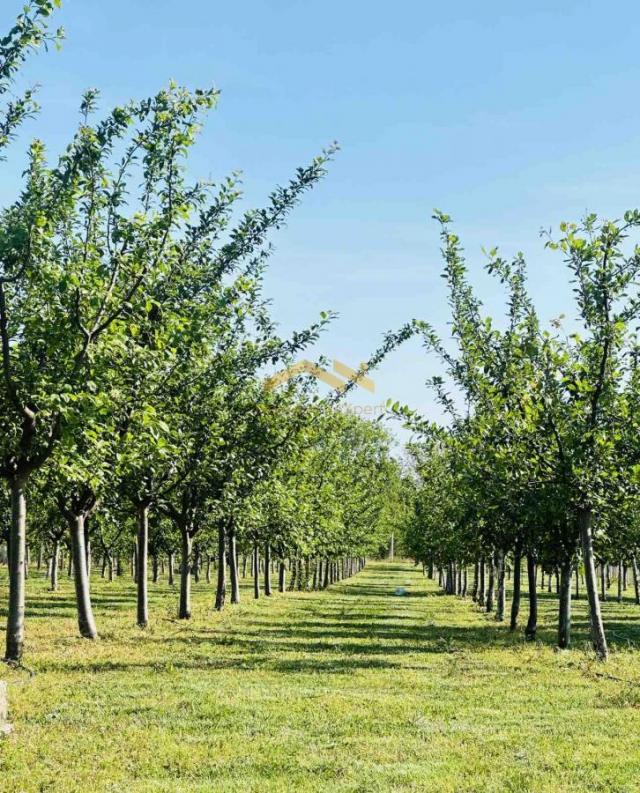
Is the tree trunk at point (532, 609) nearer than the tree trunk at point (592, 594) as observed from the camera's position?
No

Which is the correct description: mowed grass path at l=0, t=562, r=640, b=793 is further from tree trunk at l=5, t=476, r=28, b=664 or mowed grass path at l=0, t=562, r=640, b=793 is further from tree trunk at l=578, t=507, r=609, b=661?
tree trunk at l=5, t=476, r=28, b=664

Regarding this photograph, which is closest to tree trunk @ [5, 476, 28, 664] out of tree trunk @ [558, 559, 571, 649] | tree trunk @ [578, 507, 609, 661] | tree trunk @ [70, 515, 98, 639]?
tree trunk @ [70, 515, 98, 639]

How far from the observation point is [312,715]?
38.9 ft

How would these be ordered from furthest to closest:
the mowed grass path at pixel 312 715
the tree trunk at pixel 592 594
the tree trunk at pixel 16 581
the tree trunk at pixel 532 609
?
the tree trunk at pixel 532 609 < the tree trunk at pixel 592 594 < the tree trunk at pixel 16 581 < the mowed grass path at pixel 312 715

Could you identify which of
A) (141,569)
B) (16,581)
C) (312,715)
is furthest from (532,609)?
(16,581)

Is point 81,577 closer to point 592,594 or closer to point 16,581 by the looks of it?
point 16,581

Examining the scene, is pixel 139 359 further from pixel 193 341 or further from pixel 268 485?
pixel 268 485

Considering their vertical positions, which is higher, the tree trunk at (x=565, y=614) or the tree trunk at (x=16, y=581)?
the tree trunk at (x=16, y=581)

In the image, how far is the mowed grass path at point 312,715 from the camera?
8898 millimetres

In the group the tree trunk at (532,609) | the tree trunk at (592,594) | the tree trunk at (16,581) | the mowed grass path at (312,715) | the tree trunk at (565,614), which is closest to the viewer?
the mowed grass path at (312,715)

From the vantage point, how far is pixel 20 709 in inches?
459

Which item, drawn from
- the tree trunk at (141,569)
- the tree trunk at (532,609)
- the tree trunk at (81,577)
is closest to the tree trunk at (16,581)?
the tree trunk at (81,577)

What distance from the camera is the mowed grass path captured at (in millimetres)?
8898

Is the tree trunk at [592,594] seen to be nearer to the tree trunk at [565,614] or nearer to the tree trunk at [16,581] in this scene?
the tree trunk at [565,614]
